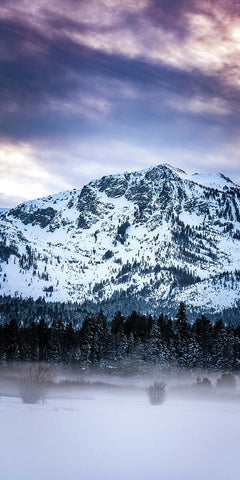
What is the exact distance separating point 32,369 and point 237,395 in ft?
112

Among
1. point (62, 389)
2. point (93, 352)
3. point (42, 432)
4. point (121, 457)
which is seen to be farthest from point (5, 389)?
point (121, 457)

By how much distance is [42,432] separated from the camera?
63.0 ft

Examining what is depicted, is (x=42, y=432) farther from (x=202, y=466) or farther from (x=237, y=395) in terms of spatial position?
(x=237, y=395)

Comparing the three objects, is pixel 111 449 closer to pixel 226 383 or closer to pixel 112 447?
pixel 112 447

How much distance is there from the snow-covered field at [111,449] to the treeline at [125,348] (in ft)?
173

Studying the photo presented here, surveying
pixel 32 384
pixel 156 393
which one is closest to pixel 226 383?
pixel 156 393

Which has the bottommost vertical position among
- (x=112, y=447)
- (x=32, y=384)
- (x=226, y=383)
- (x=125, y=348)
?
(x=226, y=383)

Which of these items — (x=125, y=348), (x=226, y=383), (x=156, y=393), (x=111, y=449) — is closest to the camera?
(x=111, y=449)

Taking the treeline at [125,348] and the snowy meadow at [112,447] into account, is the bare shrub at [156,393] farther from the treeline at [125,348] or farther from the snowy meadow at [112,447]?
the treeline at [125,348]

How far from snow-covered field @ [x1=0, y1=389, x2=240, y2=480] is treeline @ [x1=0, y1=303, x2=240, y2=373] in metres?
52.7

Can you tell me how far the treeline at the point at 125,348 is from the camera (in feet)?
253

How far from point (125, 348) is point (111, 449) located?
63.6 m

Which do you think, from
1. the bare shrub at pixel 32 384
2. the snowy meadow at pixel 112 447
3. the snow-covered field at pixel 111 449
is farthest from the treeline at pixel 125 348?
the snow-covered field at pixel 111 449

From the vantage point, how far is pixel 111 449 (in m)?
17.0
